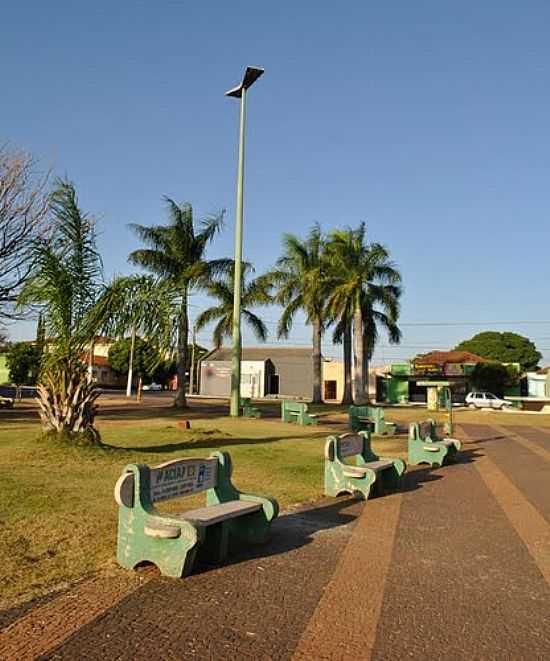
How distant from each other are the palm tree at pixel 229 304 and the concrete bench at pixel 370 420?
1431cm

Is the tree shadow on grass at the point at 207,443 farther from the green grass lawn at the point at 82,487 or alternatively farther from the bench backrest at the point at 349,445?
the bench backrest at the point at 349,445

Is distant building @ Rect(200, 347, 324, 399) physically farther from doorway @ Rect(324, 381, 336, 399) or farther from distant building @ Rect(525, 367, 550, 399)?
distant building @ Rect(525, 367, 550, 399)

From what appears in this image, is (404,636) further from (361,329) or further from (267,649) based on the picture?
(361,329)

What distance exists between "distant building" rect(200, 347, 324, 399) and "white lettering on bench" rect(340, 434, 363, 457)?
180 feet

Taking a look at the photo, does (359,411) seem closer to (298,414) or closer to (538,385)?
(298,414)

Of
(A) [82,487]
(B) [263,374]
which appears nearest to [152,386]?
(B) [263,374]

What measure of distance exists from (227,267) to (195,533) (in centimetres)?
2707

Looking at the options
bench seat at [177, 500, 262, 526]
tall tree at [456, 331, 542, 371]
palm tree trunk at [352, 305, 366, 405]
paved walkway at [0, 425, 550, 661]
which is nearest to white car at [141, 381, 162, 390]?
tall tree at [456, 331, 542, 371]

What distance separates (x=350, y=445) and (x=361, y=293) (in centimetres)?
2981

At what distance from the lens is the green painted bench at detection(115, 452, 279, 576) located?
423 cm

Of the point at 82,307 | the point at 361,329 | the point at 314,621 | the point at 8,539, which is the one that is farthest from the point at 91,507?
the point at 361,329

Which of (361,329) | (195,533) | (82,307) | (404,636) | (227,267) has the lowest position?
(404,636)

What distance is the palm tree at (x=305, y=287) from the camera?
37344mm

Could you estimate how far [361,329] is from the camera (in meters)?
37.6
